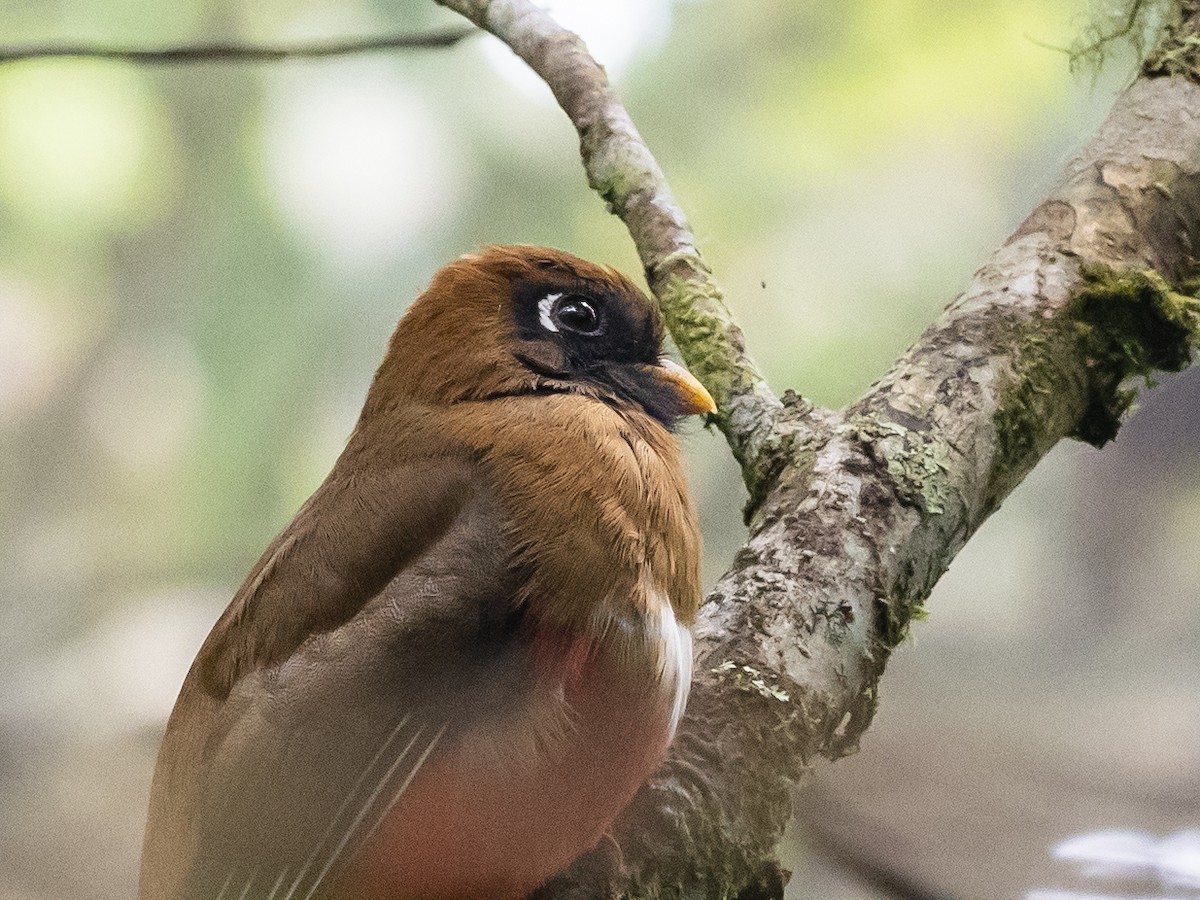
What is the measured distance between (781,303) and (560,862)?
111 centimetres

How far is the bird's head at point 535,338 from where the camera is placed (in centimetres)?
147

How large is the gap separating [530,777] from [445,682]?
13 cm

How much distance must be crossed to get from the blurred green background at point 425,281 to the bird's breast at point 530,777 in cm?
50

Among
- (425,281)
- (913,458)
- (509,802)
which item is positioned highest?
(425,281)

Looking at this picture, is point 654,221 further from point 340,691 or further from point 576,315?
point 340,691

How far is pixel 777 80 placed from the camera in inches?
85.2

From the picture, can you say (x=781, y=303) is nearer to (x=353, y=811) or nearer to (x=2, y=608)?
(x=353, y=811)

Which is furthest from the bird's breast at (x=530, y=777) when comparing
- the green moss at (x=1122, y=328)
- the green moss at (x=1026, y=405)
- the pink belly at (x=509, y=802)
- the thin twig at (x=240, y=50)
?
the thin twig at (x=240, y=50)

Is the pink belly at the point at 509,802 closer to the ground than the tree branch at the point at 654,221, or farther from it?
closer to the ground

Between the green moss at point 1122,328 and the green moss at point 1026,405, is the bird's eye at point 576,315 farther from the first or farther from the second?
the green moss at point 1122,328

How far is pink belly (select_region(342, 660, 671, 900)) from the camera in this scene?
1.17 metres

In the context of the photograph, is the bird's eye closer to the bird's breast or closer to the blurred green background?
the blurred green background

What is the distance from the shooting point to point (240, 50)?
213 centimetres

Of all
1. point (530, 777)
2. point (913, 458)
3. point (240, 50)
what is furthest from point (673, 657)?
point (240, 50)
